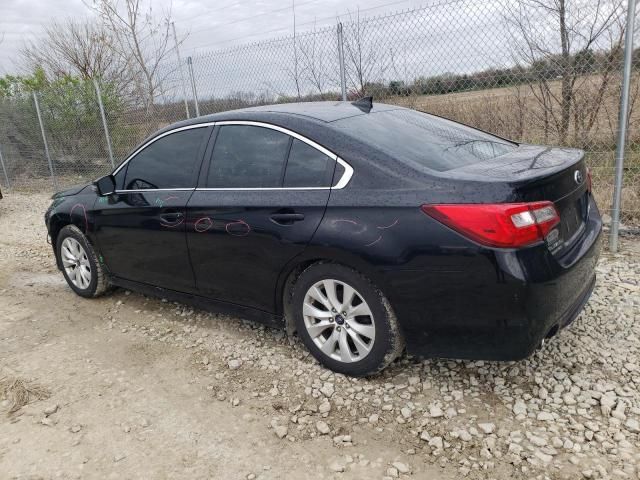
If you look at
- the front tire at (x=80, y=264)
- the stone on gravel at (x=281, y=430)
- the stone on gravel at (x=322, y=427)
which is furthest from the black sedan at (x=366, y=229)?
the front tire at (x=80, y=264)

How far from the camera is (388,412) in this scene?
2771 mm

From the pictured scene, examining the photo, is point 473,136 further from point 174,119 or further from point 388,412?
point 174,119

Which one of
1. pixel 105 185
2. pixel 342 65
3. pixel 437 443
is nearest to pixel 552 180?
pixel 437 443

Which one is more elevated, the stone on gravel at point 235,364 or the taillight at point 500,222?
the taillight at point 500,222

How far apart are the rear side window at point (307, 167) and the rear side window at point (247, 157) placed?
0.07m

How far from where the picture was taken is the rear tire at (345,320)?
9.12 ft

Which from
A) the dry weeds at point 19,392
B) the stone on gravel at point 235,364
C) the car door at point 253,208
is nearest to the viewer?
the car door at point 253,208

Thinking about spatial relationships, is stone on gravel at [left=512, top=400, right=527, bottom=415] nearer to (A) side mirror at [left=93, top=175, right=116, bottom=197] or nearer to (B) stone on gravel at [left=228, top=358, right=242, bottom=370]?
(B) stone on gravel at [left=228, top=358, right=242, bottom=370]

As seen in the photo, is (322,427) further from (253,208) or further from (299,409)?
(253,208)

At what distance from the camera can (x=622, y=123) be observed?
448 centimetres

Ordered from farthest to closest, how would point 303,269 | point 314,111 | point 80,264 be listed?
point 80,264
point 314,111
point 303,269

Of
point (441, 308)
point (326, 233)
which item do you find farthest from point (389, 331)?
point (326, 233)

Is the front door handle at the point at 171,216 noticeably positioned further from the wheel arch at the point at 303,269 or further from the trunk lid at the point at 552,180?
the trunk lid at the point at 552,180

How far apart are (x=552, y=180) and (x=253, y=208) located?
65.7 inches
